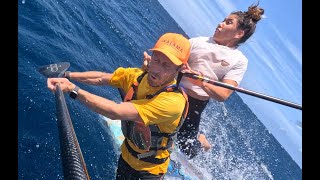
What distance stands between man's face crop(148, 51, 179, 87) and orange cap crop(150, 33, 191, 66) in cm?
6

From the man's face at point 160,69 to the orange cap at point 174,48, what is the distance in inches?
2.6

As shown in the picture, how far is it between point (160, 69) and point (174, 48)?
1.17ft

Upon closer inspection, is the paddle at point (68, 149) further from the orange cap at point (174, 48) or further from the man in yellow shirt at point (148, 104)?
the orange cap at point (174, 48)

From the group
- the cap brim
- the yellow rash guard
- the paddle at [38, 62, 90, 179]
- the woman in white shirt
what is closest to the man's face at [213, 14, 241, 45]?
the woman in white shirt

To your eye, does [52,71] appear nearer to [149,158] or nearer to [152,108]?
[152,108]

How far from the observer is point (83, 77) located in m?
5.61

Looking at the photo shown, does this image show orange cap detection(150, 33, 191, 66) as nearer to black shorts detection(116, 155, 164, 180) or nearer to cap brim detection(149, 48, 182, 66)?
cap brim detection(149, 48, 182, 66)

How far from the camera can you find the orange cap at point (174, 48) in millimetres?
4387

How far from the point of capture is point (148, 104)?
445 centimetres

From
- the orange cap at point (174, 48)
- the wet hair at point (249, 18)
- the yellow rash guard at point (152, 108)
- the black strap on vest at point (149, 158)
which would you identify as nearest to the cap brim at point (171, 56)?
the orange cap at point (174, 48)

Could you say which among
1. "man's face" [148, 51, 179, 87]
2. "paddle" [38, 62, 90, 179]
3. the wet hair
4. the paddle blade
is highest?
the paddle blade

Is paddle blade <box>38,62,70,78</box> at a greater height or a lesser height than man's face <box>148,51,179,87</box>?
greater

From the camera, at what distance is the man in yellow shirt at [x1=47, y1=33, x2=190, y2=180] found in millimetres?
4348

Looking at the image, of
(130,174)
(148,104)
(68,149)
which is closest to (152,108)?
(148,104)
